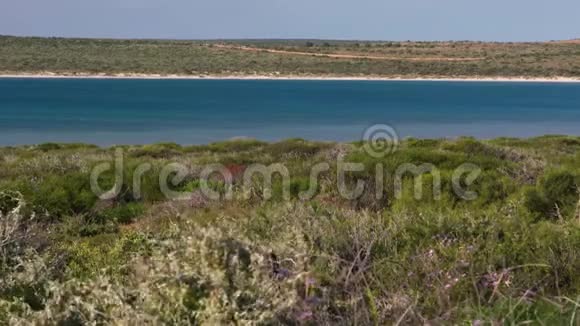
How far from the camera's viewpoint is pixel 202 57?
115 metres

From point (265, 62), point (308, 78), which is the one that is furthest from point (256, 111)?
point (265, 62)

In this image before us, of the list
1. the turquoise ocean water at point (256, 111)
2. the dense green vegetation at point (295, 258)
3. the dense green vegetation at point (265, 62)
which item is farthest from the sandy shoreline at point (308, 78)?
the dense green vegetation at point (295, 258)

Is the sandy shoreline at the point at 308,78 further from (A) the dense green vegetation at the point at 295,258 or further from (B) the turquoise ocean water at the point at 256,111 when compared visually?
(A) the dense green vegetation at the point at 295,258

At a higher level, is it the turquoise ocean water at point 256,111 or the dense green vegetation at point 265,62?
the dense green vegetation at point 265,62

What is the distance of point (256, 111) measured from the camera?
5462 cm

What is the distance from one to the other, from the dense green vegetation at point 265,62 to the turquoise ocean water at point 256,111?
1145 cm

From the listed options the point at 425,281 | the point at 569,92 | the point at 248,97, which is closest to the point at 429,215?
the point at 425,281

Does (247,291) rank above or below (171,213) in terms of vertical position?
above

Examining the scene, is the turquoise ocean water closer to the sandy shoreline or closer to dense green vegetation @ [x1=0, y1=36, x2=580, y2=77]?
the sandy shoreline

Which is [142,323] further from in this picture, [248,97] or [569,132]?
[248,97]

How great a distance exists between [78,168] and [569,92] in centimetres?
7835

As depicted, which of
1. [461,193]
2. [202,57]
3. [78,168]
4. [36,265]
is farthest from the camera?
[202,57]

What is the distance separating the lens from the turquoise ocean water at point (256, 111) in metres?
39.8

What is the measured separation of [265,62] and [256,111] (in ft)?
185
